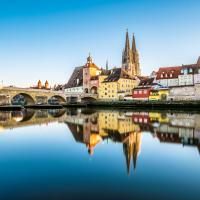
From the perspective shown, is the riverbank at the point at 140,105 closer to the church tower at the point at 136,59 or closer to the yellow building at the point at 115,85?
the yellow building at the point at 115,85

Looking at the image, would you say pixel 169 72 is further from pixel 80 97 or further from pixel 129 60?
pixel 129 60

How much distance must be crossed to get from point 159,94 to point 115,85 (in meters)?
16.6

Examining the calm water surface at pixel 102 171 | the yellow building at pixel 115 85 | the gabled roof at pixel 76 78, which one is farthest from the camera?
the gabled roof at pixel 76 78

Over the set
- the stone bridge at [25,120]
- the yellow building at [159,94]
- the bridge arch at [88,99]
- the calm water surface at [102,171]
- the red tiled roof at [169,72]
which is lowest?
the stone bridge at [25,120]

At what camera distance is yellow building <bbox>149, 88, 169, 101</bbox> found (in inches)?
2291

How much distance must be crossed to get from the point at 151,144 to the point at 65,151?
4.34 m

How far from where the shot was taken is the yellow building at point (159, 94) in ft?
191

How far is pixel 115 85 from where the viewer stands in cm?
7250

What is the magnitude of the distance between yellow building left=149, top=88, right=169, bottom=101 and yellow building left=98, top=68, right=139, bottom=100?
400 inches

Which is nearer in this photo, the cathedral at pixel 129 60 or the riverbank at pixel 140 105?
the riverbank at pixel 140 105

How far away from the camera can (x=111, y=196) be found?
612 centimetres

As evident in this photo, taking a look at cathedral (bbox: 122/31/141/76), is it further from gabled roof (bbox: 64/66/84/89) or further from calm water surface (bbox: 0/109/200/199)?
calm water surface (bbox: 0/109/200/199)

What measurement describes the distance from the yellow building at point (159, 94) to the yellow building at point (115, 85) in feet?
33.4

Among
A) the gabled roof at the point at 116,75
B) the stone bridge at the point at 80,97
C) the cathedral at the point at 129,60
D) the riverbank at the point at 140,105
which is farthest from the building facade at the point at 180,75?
the cathedral at the point at 129,60
